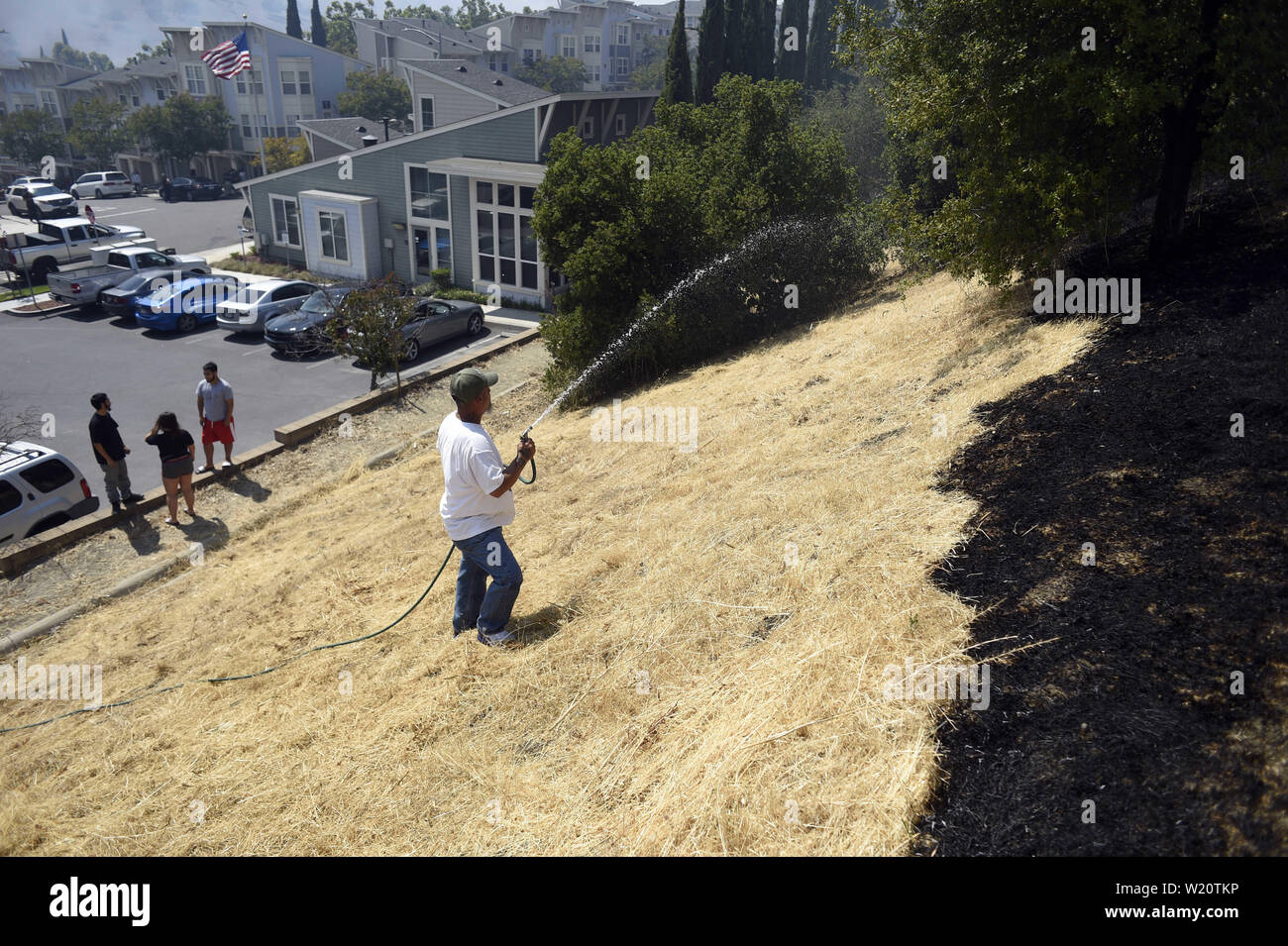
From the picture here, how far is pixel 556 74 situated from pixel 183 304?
79.4 meters

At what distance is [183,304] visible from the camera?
25062 mm

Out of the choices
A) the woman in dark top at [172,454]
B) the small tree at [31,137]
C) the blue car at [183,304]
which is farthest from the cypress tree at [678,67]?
the small tree at [31,137]

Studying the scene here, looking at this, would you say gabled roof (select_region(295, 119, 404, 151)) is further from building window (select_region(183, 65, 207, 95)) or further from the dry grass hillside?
building window (select_region(183, 65, 207, 95))

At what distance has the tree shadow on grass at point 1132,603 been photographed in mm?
3668

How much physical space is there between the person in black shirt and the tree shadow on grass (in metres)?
10.8

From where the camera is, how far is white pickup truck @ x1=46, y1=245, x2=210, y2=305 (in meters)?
26.9

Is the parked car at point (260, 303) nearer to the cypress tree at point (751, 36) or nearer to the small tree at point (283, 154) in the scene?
the small tree at point (283, 154)

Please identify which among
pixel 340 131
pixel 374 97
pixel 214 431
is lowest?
pixel 214 431

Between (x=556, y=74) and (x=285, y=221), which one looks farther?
(x=556, y=74)

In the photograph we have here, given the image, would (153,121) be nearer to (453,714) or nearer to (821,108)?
(821,108)

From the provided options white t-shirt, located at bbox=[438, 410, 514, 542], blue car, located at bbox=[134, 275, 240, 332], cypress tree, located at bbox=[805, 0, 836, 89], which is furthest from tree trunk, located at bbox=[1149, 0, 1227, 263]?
cypress tree, located at bbox=[805, 0, 836, 89]

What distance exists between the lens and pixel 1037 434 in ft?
23.4

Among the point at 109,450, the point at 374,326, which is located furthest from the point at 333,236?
the point at 109,450

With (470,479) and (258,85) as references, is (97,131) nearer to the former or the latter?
(258,85)
